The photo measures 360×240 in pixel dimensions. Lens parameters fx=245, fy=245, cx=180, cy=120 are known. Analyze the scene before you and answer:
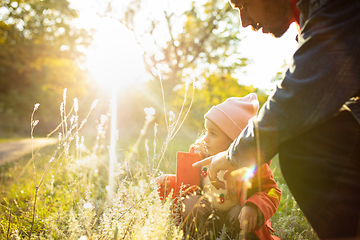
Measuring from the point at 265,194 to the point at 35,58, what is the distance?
67.5 feet

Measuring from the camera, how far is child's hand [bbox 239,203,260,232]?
5.66 ft

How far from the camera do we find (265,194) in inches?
75.9

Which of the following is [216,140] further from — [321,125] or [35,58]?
[35,58]

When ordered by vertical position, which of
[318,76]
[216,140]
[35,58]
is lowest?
[216,140]

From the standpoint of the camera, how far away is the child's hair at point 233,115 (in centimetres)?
227

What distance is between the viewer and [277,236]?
218 centimetres

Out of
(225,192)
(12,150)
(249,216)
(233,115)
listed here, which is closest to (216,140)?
(233,115)

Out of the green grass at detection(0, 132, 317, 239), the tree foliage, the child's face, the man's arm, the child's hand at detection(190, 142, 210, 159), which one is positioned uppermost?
the tree foliage

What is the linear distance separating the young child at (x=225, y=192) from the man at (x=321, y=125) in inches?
22.7

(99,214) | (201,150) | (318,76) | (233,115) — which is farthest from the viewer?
(201,150)

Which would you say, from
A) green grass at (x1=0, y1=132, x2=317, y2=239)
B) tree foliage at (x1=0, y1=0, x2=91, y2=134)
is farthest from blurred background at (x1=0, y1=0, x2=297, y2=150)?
green grass at (x1=0, y1=132, x2=317, y2=239)

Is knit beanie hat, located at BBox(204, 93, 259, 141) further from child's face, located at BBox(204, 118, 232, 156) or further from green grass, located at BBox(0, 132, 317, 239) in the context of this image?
green grass, located at BBox(0, 132, 317, 239)

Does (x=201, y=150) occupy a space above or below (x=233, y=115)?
below

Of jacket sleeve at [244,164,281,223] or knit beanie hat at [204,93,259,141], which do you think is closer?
jacket sleeve at [244,164,281,223]
